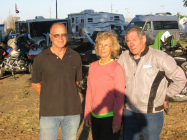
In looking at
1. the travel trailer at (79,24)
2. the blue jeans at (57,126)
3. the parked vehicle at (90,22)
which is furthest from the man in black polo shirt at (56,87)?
the parked vehicle at (90,22)

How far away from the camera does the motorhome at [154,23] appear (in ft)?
62.3

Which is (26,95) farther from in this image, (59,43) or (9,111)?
(59,43)

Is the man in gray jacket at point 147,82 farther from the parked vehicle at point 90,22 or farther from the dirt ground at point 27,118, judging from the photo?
the parked vehicle at point 90,22

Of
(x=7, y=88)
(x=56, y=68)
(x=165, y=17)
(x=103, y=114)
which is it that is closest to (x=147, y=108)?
(x=103, y=114)

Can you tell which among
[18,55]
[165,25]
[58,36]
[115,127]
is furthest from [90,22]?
[115,127]

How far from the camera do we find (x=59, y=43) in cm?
282

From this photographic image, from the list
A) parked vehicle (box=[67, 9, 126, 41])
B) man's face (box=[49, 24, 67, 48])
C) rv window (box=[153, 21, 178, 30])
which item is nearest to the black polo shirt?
man's face (box=[49, 24, 67, 48])

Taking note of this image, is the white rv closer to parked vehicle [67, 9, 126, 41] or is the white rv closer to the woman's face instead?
parked vehicle [67, 9, 126, 41]

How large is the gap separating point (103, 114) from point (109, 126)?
14 cm

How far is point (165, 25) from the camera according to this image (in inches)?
808

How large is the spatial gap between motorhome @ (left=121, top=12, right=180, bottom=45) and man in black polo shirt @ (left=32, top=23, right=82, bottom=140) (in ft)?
51.1

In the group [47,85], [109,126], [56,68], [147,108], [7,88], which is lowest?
[7,88]

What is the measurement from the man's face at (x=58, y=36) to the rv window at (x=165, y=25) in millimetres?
17525

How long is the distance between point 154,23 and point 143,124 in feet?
57.7
